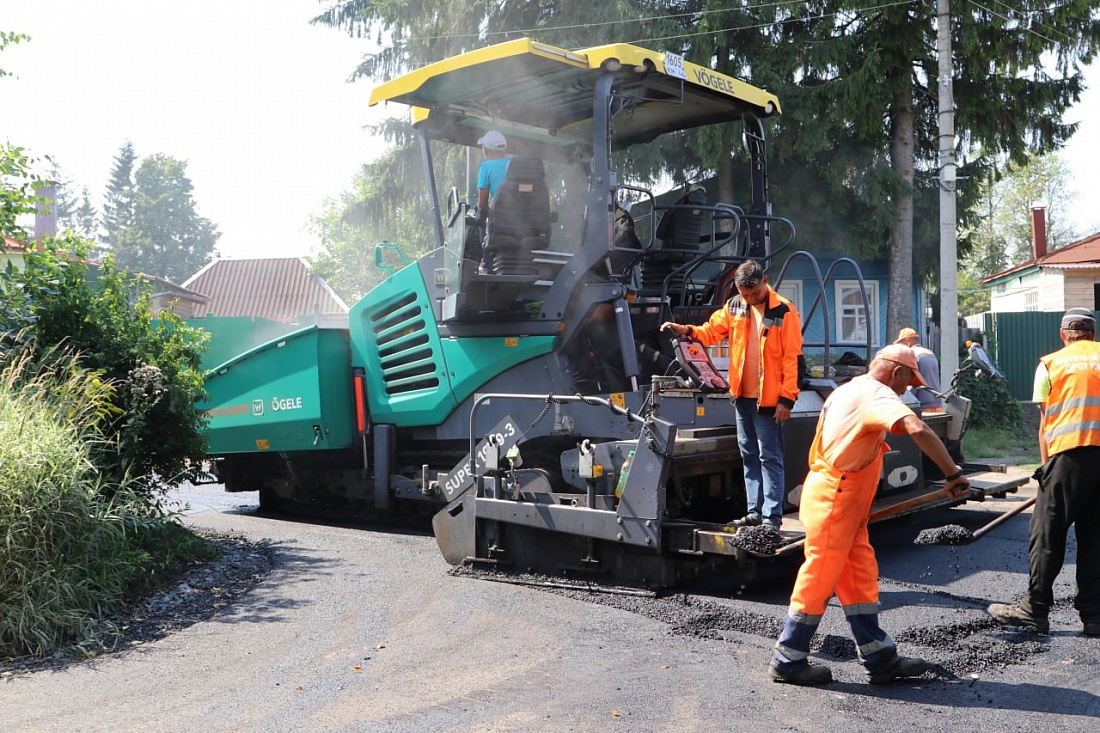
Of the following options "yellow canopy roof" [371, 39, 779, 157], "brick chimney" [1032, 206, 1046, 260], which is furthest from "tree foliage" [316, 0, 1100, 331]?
"brick chimney" [1032, 206, 1046, 260]

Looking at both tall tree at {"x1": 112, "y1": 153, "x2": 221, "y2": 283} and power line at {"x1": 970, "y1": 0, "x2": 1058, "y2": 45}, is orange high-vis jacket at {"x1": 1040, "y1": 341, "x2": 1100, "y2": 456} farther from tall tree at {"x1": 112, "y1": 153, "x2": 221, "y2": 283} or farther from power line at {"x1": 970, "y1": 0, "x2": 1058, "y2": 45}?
tall tree at {"x1": 112, "y1": 153, "x2": 221, "y2": 283}

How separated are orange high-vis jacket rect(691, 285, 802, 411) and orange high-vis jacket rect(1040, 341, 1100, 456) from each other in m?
1.32

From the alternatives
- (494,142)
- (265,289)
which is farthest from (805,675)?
(265,289)

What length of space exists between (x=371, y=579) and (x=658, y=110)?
3.95m

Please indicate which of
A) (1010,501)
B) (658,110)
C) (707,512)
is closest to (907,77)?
(1010,501)

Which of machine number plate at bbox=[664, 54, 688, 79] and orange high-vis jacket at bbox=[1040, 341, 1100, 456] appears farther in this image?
machine number plate at bbox=[664, 54, 688, 79]

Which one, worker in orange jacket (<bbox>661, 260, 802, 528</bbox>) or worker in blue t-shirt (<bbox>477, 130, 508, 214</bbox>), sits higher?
worker in blue t-shirt (<bbox>477, 130, 508, 214</bbox>)

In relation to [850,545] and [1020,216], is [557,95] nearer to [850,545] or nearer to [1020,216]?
[850,545]

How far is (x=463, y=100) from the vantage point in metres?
7.44

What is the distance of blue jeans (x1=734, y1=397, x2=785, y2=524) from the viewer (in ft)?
18.4

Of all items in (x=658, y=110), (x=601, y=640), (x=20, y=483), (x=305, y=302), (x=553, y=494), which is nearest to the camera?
(x=601, y=640)

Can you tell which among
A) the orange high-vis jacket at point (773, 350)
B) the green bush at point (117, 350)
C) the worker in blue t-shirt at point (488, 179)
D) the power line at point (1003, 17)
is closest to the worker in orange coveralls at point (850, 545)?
the orange high-vis jacket at point (773, 350)

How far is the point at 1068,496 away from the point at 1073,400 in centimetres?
49

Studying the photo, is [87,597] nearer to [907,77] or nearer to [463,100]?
[463,100]
